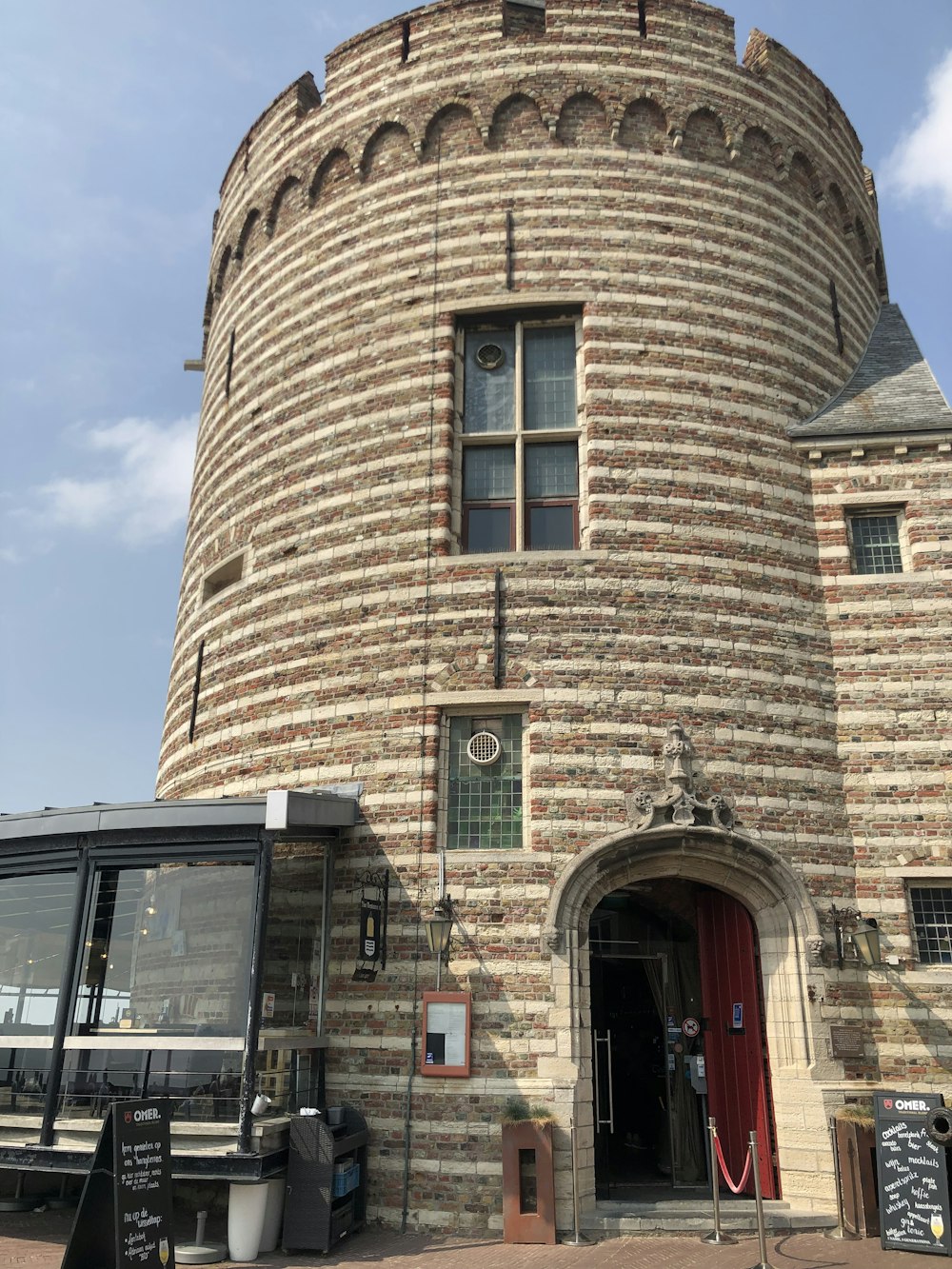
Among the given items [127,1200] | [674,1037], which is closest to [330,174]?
[674,1037]

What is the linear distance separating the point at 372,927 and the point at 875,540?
24.0 feet

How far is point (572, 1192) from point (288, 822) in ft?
13.7

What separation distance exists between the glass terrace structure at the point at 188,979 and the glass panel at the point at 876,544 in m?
6.71

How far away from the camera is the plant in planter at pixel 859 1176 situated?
9328 mm

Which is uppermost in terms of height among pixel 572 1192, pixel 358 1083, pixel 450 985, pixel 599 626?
pixel 599 626

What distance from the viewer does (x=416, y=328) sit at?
12.9m

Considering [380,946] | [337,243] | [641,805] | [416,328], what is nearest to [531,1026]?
[380,946]

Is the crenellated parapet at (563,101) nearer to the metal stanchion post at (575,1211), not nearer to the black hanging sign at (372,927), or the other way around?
the black hanging sign at (372,927)

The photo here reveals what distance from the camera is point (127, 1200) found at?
733 centimetres

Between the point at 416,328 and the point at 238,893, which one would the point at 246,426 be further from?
the point at 238,893

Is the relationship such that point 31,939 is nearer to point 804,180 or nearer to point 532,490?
point 532,490

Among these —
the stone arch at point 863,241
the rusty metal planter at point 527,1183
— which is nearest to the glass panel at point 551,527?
the rusty metal planter at point 527,1183

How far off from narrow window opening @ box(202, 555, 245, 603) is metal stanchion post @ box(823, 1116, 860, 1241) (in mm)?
9178

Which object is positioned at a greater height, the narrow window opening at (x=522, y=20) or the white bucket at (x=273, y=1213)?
the narrow window opening at (x=522, y=20)
